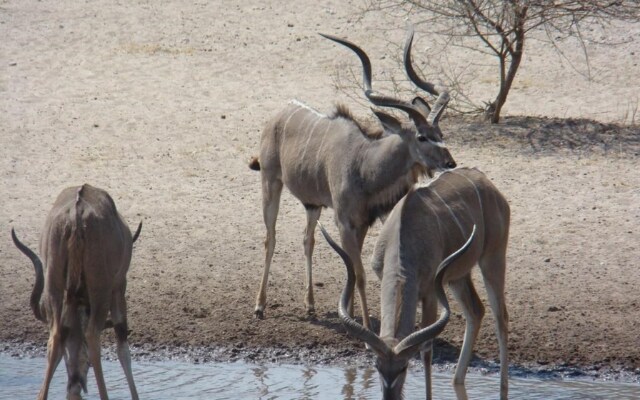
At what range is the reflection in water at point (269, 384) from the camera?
694cm

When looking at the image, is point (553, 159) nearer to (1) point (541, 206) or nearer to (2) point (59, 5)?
(1) point (541, 206)

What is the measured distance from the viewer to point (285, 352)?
7629 mm

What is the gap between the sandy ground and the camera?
7.95 metres

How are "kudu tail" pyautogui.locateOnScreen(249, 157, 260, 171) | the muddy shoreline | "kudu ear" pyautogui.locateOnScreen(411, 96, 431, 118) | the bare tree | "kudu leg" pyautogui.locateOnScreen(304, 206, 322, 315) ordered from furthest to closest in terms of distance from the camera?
the bare tree
"kudu tail" pyautogui.locateOnScreen(249, 157, 260, 171)
"kudu leg" pyautogui.locateOnScreen(304, 206, 322, 315)
"kudu ear" pyautogui.locateOnScreen(411, 96, 431, 118)
the muddy shoreline

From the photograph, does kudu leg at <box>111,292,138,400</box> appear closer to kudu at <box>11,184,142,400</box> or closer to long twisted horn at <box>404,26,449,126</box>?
kudu at <box>11,184,142,400</box>

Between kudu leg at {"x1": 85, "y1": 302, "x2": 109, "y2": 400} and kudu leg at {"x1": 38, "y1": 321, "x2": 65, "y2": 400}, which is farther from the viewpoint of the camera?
kudu leg at {"x1": 85, "y1": 302, "x2": 109, "y2": 400}

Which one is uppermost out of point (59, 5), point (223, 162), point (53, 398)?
point (59, 5)

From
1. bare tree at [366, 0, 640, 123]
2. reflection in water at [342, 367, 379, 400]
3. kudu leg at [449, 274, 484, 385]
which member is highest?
bare tree at [366, 0, 640, 123]

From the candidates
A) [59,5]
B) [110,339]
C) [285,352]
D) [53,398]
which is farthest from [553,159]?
[59,5]

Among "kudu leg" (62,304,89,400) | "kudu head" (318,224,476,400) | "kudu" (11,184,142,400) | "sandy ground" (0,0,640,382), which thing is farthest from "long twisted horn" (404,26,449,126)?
"kudu leg" (62,304,89,400)

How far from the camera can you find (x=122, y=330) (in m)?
6.49

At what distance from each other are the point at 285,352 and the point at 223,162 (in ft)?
11.1

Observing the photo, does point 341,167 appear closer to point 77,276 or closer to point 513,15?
point 77,276

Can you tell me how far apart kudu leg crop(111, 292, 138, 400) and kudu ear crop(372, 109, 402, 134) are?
6.96 ft
